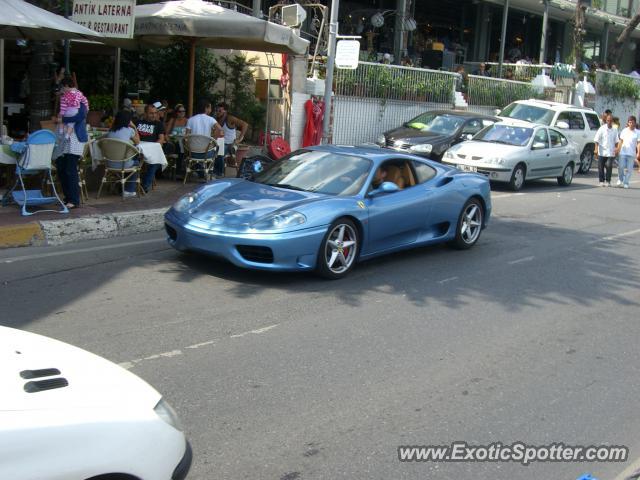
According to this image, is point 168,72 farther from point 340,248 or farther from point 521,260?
point 340,248

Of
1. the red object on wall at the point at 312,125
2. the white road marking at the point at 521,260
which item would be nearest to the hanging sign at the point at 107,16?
the red object on wall at the point at 312,125

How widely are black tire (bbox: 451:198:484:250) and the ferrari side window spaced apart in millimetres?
663

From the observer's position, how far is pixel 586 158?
22391 millimetres

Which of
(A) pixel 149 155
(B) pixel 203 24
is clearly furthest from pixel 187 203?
(B) pixel 203 24

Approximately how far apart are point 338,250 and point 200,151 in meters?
5.76

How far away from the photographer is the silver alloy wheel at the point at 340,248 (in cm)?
787

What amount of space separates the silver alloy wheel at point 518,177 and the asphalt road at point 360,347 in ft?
22.6

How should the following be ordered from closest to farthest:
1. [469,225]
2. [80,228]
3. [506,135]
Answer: [80,228], [469,225], [506,135]

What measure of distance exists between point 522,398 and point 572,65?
1080 inches

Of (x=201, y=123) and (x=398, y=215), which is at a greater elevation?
(x=201, y=123)

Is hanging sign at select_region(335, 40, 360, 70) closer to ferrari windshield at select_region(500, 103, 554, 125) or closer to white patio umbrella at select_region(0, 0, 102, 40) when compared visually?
white patio umbrella at select_region(0, 0, 102, 40)

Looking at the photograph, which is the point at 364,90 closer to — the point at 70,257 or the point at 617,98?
the point at 70,257

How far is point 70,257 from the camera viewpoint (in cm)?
839

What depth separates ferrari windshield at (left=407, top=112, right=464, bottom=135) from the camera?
18.8 metres
